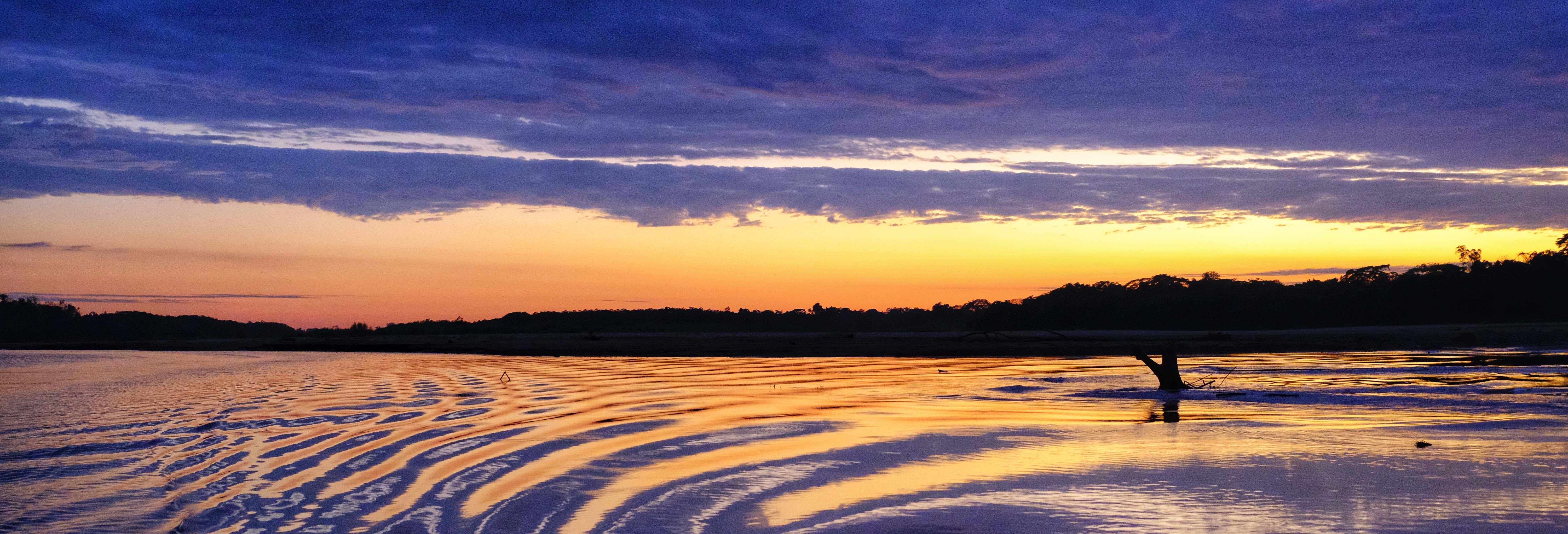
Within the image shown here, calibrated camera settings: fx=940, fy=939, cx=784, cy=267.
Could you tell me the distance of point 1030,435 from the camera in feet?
35.0

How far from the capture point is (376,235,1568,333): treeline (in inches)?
2090

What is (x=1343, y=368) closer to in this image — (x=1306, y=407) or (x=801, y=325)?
(x=1306, y=407)

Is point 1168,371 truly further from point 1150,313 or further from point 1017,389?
point 1150,313

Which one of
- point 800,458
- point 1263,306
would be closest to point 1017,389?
point 800,458

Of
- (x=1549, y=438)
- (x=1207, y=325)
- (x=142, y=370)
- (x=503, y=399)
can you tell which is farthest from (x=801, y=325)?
(x=1549, y=438)

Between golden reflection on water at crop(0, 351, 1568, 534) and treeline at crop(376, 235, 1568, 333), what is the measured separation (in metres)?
41.2

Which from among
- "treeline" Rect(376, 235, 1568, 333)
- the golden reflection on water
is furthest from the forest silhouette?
the golden reflection on water

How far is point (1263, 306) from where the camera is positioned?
63188 mm

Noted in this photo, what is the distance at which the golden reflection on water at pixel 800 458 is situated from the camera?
258 inches

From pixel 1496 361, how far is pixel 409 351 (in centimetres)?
4538

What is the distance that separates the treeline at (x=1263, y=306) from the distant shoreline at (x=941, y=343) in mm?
5327

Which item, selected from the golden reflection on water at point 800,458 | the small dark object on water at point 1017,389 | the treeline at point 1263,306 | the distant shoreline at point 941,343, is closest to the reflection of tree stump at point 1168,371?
the golden reflection on water at point 800,458

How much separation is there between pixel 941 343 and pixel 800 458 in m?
38.8

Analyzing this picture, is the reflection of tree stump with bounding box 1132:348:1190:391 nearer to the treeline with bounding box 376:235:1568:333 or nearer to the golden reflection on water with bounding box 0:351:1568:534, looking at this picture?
the golden reflection on water with bounding box 0:351:1568:534
